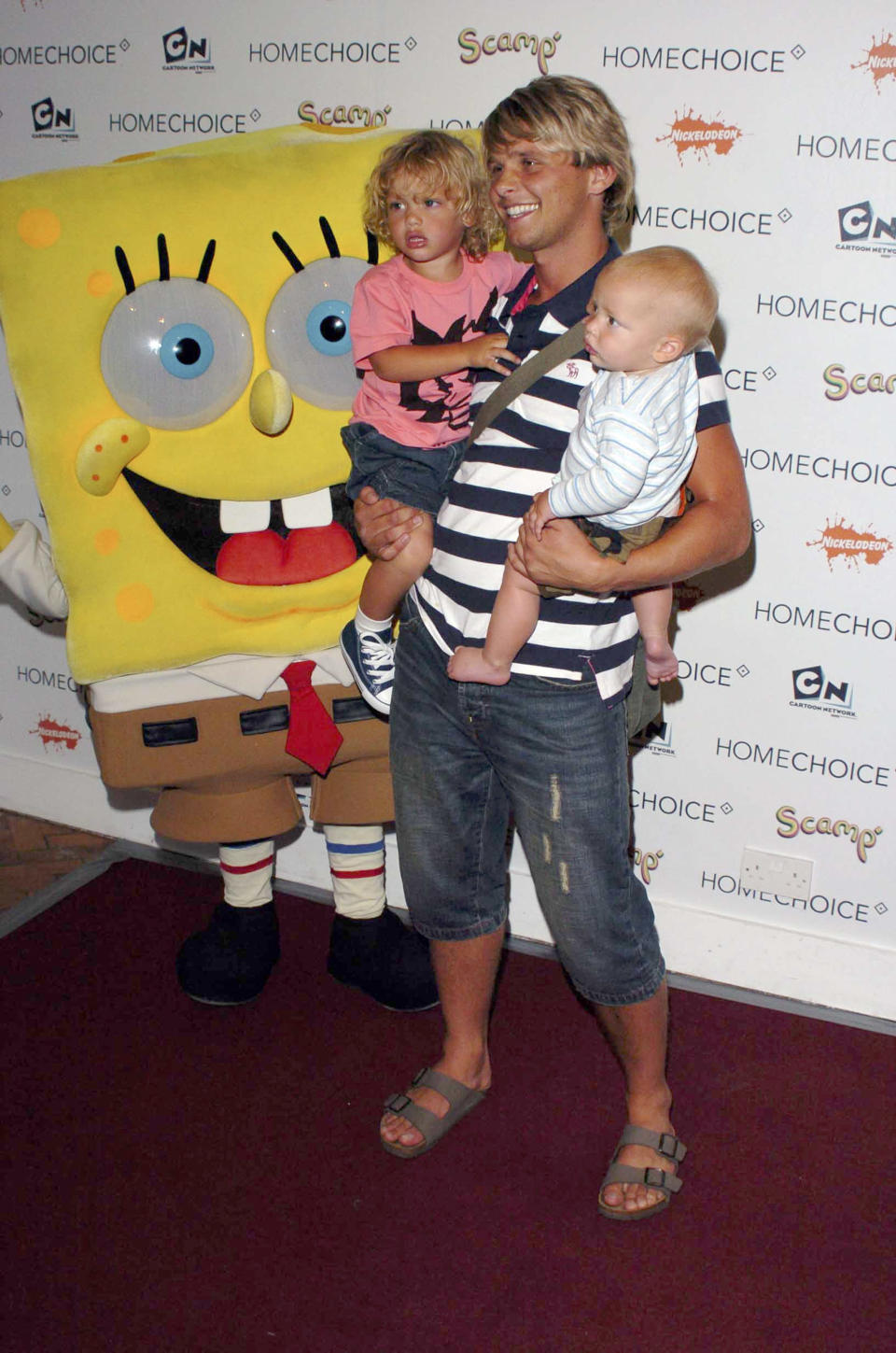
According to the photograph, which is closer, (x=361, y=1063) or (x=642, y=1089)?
(x=642, y=1089)

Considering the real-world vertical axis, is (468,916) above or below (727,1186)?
above

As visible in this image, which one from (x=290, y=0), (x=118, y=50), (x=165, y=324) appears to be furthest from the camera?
(x=118, y=50)

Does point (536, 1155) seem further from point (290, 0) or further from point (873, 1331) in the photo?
point (290, 0)

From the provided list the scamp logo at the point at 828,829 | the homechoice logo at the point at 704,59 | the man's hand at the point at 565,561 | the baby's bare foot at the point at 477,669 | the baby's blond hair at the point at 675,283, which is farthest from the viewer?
the scamp logo at the point at 828,829

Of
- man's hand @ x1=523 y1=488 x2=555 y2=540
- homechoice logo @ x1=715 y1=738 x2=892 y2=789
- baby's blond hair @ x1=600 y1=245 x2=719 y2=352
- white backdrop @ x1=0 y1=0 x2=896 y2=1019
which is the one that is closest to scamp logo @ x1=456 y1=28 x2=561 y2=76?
white backdrop @ x1=0 y1=0 x2=896 y2=1019

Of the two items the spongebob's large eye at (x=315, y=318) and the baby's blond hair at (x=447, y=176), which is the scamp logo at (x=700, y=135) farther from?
the spongebob's large eye at (x=315, y=318)

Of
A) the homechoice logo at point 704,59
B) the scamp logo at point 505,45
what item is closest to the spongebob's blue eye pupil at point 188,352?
the scamp logo at point 505,45

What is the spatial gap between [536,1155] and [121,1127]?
2.48 feet

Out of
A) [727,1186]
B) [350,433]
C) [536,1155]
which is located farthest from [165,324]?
[727,1186]

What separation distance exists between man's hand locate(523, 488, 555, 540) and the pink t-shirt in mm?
302

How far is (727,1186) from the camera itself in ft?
6.92

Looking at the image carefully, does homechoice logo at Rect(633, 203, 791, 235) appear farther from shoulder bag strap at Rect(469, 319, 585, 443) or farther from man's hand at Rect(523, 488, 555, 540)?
man's hand at Rect(523, 488, 555, 540)

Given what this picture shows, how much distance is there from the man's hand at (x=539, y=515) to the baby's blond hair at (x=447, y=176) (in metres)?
0.47

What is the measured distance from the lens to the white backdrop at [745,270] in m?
2.11
